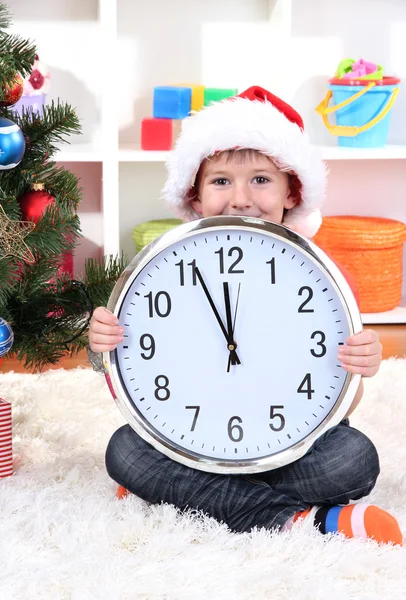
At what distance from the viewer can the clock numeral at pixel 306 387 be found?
119cm

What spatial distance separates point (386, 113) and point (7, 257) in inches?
55.0

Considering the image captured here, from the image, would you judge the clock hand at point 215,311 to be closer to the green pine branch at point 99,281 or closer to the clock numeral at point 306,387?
the clock numeral at point 306,387

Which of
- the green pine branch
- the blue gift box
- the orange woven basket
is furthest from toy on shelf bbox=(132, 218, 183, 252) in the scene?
the green pine branch

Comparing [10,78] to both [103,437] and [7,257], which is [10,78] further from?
[103,437]

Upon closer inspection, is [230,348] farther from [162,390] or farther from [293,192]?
[293,192]

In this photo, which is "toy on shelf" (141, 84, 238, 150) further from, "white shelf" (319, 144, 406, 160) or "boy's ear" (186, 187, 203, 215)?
"boy's ear" (186, 187, 203, 215)

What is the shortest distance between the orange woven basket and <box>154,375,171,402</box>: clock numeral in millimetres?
1284

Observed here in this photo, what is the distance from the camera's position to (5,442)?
1.41m

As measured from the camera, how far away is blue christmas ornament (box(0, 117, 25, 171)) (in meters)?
1.28

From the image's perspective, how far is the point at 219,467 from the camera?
3.94ft

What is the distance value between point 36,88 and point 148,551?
1.48m

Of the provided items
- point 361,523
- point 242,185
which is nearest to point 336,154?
point 242,185

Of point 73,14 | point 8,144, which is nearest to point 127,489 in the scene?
point 8,144

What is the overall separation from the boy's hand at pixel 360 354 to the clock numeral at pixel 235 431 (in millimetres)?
162
